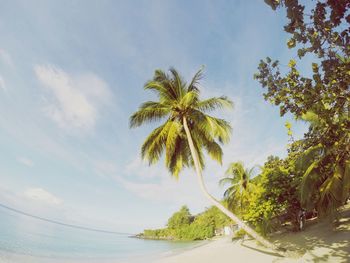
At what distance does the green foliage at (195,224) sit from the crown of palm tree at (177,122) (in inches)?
1399

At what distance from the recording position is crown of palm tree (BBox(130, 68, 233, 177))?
1213 centimetres

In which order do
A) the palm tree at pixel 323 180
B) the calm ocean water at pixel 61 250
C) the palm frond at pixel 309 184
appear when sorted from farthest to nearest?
1. the calm ocean water at pixel 61 250
2. the palm frond at pixel 309 184
3. the palm tree at pixel 323 180

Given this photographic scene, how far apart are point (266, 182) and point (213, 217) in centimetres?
5024

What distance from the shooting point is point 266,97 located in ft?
15.9

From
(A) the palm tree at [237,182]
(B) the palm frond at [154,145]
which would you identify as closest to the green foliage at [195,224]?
(A) the palm tree at [237,182]

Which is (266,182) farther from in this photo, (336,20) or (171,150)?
(336,20)

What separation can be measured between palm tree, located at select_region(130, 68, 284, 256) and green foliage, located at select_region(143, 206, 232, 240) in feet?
117

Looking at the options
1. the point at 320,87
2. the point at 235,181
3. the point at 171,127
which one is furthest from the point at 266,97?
the point at 235,181

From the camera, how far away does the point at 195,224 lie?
62.8 metres

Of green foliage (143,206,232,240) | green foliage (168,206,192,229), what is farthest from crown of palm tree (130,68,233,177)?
green foliage (168,206,192,229)

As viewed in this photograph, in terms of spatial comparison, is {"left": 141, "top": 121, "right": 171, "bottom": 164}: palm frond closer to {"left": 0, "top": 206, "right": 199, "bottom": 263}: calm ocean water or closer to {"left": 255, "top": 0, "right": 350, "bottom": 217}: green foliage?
{"left": 255, "top": 0, "right": 350, "bottom": 217}: green foliage

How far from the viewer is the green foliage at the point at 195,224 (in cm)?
5703

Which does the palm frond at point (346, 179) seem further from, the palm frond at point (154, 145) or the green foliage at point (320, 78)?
the palm frond at point (154, 145)

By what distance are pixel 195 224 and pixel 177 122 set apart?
56526 mm
